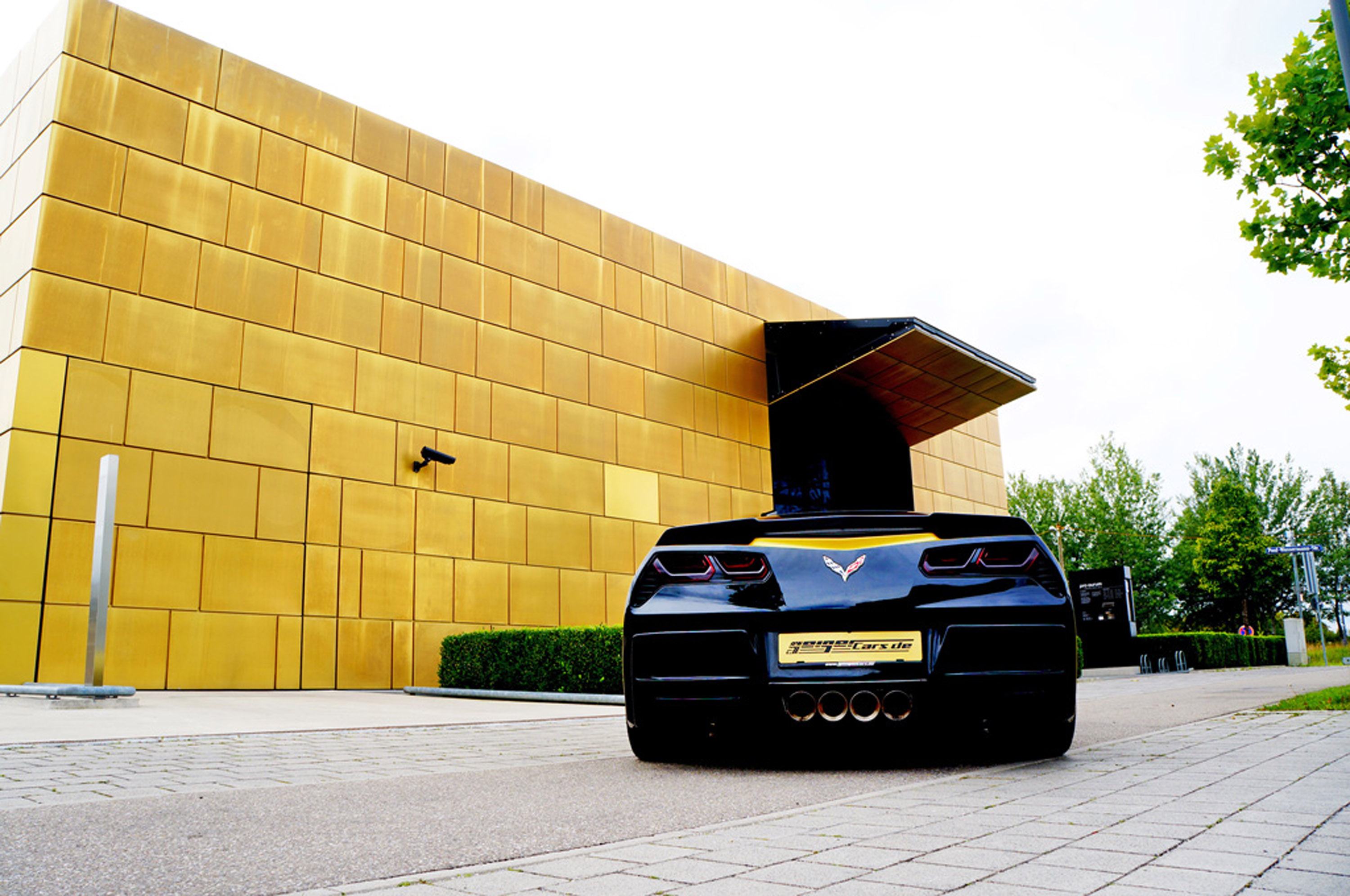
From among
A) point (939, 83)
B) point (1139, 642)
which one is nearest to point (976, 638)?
point (939, 83)

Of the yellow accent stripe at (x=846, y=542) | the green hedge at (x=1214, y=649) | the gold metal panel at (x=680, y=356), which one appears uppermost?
the gold metal panel at (x=680, y=356)

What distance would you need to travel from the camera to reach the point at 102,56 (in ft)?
39.9

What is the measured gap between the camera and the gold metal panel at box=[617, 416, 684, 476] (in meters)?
18.1

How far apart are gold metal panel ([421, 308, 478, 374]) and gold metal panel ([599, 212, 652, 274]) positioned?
3.71m

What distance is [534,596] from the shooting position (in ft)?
52.8

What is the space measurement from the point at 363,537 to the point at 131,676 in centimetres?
346

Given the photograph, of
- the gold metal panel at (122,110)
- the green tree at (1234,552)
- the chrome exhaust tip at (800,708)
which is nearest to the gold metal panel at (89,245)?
the gold metal panel at (122,110)

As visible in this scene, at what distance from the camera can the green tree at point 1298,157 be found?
904cm

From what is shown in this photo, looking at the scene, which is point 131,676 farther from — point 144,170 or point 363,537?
point 144,170

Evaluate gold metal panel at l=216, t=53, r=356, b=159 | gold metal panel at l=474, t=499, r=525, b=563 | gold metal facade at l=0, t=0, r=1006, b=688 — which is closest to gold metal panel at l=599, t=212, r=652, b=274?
gold metal facade at l=0, t=0, r=1006, b=688

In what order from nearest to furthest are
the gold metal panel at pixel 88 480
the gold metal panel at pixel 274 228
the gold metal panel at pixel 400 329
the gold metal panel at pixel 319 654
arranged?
the gold metal panel at pixel 88 480 → the gold metal panel at pixel 319 654 → the gold metal panel at pixel 274 228 → the gold metal panel at pixel 400 329

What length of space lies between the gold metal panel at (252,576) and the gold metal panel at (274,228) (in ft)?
13.2

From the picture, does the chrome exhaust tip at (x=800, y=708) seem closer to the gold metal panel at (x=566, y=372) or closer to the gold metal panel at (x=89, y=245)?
the gold metal panel at (x=89, y=245)

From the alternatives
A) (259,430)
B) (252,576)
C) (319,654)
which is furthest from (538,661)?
(259,430)
